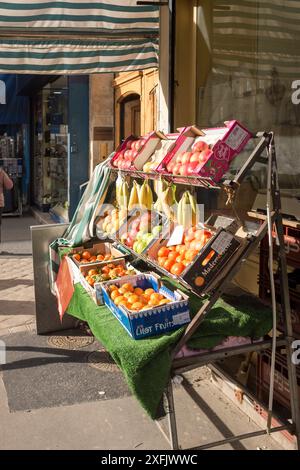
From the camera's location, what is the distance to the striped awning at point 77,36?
4898 mm

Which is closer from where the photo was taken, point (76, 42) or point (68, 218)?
point (76, 42)

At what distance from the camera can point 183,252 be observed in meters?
3.45

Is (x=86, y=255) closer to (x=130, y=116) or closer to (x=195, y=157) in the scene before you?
(x=195, y=157)

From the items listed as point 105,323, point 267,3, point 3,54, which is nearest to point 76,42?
point 3,54

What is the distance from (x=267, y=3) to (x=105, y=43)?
169 centimetres

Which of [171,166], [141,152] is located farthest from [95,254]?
[171,166]

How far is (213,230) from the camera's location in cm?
345

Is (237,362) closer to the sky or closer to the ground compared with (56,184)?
closer to the ground

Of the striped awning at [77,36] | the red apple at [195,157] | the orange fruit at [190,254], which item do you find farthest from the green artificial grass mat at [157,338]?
the striped awning at [77,36]

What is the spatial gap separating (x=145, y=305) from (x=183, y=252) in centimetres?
45

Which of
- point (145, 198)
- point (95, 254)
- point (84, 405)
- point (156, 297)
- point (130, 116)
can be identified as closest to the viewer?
point (156, 297)

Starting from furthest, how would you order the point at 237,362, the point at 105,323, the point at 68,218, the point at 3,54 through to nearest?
the point at 68,218, the point at 3,54, the point at 237,362, the point at 105,323

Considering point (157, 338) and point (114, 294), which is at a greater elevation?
point (114, 294)

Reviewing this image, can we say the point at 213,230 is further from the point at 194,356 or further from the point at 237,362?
the point at 237,362
